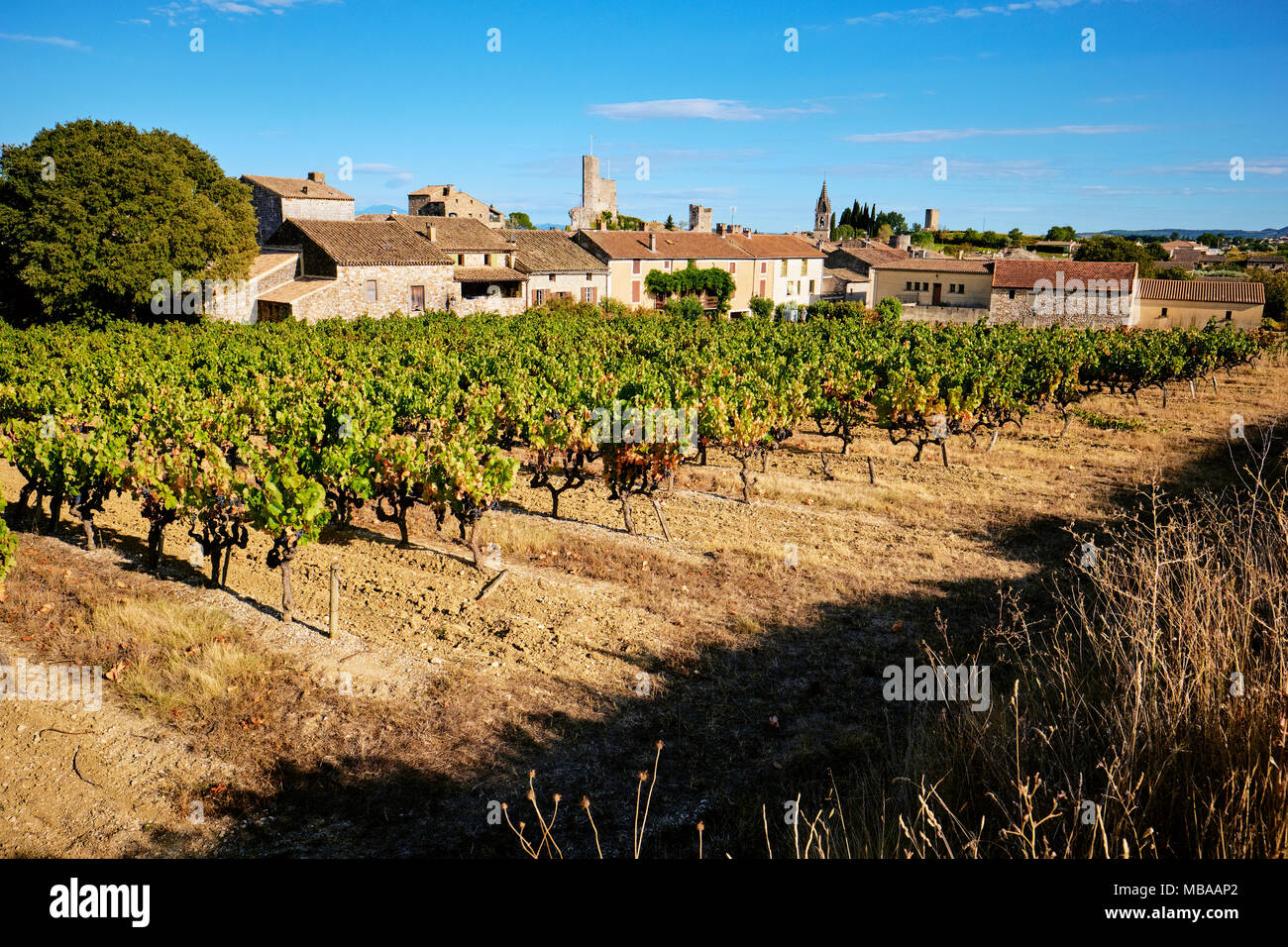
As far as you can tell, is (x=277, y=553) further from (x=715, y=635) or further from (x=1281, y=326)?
(x=1281, y=326)

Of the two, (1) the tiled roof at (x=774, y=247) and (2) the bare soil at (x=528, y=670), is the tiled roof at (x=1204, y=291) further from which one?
(2) the bare soil at (x=528, y=670)

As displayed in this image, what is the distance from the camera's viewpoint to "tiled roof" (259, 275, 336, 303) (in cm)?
4078

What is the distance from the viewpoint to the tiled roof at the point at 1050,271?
5528 cm

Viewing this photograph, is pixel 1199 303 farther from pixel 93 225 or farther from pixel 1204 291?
pixel 93 225

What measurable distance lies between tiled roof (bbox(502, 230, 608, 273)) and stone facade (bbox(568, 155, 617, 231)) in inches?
1175

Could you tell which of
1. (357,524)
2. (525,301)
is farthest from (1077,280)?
(357,524)

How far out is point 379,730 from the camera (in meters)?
7.99

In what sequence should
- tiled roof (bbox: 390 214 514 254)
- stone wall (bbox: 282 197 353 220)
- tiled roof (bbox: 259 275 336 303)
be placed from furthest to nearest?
stone wall (bbox: 282 197 353 220) < tiled roof (bbox: 390 214 514 254) < tiled roof (bbox: 259 275 336 303)

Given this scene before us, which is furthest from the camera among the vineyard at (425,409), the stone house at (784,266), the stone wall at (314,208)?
the stone house at (784,266)

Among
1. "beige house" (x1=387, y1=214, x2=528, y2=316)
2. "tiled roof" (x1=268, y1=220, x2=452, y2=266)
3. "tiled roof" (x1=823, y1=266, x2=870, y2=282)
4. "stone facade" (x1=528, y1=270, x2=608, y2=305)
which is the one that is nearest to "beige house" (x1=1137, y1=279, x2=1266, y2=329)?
"tiled roof" (x1=823, y1=266, x2=870, y2=282)

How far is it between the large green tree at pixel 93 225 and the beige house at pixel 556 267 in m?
19.8

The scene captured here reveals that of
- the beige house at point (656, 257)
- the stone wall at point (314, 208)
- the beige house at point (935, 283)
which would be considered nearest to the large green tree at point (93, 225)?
the stone wall at point (314, 208)

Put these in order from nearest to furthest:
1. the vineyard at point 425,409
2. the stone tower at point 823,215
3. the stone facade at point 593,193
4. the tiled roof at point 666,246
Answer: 1. the vineyard at point 425,409
2. the tiled roof at point 666,246
3. the stone facade at point 593,193
4. the stone tower at point 823,215

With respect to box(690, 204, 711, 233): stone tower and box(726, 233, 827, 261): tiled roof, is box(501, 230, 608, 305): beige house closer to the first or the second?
box(726, 233, 827, 261): tiled roof
